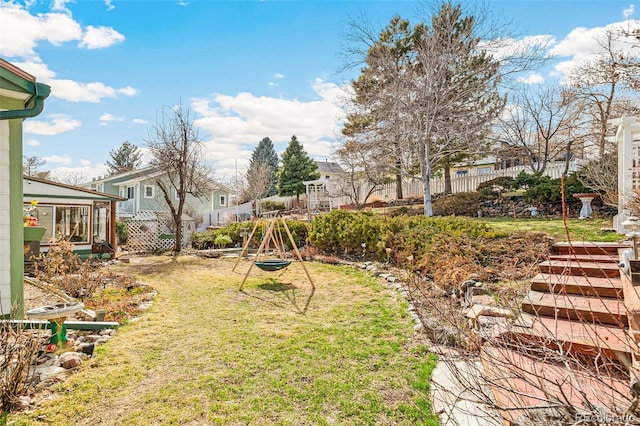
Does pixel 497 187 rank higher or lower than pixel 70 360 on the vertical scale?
higher

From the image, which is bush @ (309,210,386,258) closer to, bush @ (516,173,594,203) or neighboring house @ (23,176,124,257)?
bush @ (516,173,594,203)

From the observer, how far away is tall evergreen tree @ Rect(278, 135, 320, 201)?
30469 millimetres

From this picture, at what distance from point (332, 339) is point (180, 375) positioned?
182 cm

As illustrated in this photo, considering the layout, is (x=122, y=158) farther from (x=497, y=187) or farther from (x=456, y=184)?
(x=497, y=187)

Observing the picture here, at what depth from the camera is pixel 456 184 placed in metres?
17.9

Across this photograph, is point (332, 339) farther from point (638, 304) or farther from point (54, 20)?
point (54, 20)

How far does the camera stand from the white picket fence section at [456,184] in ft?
54.9

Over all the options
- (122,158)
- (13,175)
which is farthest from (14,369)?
(122,158)

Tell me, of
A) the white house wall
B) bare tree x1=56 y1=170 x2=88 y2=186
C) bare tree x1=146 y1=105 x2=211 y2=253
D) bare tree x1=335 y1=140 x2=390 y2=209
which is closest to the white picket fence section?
bare tree x1=335 y1=140 x2=390 y2=209

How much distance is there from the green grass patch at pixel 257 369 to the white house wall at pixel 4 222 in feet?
4.41

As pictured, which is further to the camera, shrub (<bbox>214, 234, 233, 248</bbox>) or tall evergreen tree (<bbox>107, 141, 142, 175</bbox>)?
tall evergreen tree (<bbox>107, 141, 142, 175</bbox>)

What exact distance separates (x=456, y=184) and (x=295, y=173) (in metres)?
15.7

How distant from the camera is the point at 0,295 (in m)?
4.07

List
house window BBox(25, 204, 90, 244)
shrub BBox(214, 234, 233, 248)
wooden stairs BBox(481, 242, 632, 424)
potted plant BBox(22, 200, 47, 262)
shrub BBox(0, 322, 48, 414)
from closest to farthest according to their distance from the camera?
wooden stairs BBox(481, 242, 632, 424) < shrub BBox(0, 322, 48, 414) < potted plant BBox(22, 200, 47, 262) < house window BBox(25, 204, 90, 244) < shrub BBox(214, 234, 233, 248)
